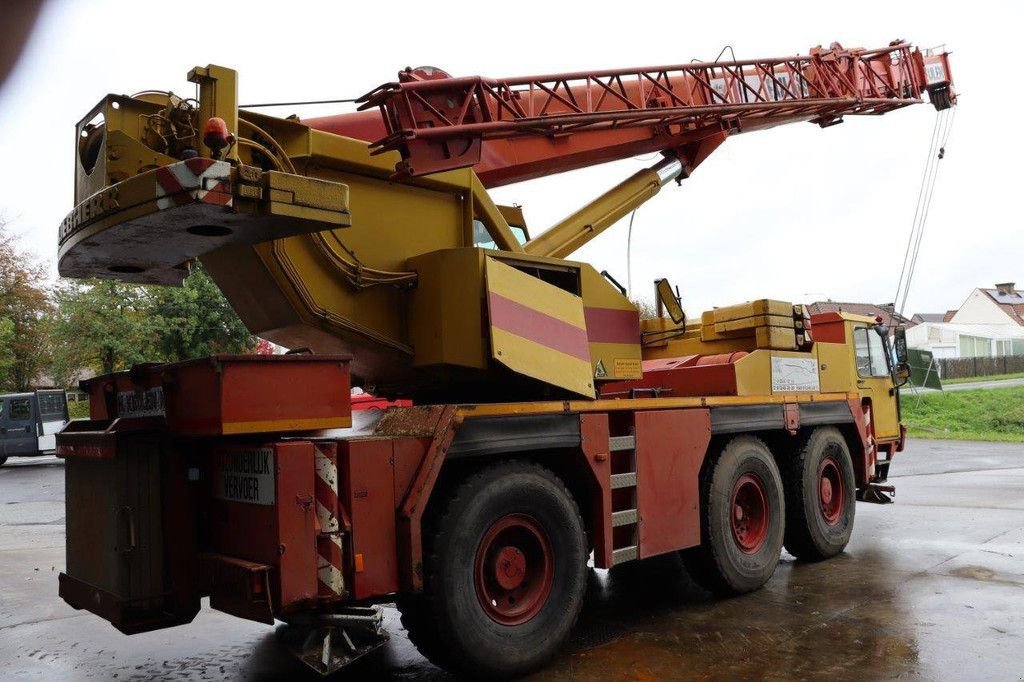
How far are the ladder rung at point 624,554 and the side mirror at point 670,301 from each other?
2.68m

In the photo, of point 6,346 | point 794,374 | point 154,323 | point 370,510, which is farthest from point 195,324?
point 370,510

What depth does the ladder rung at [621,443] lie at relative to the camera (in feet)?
19.3

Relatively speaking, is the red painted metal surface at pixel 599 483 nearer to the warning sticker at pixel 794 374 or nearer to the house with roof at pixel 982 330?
the warning sticker at pixel 794 374

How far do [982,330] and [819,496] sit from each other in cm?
6379

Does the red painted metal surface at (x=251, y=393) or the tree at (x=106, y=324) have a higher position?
the tree at (x=106, y=324)

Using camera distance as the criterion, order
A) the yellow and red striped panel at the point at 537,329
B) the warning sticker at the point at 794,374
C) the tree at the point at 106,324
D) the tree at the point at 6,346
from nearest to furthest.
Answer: the yellow and red striped panel at the point at 537,329 < the warning sticker at the point at 794,374 < the tree at the point at 106,324 < the tree at the point at 6,346

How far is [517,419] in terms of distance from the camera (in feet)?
17.1

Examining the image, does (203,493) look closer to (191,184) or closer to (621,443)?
(191,184)

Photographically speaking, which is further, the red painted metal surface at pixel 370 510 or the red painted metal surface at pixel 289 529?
the red painted metal surface at pixel 370 510

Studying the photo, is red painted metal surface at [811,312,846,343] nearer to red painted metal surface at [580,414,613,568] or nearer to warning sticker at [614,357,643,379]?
warning sticker at [614,357,643,379]

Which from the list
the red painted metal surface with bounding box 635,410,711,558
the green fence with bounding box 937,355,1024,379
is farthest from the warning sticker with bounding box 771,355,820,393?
the green fence with bounding box 937,355,1024,379

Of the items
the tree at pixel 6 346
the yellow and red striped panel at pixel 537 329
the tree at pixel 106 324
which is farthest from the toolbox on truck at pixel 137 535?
A: the tree at pixel 6 346

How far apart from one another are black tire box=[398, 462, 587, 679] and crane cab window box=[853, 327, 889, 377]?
17.5ft

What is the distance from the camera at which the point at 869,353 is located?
965 centimetres
